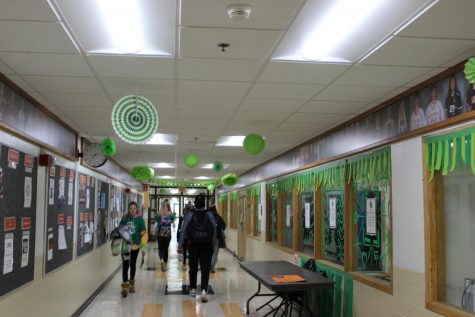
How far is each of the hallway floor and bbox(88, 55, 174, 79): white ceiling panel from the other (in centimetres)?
365

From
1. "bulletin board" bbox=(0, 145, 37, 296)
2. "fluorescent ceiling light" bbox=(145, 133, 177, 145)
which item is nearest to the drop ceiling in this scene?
"bulletin board" bbox=(0, 145, 37, 296)

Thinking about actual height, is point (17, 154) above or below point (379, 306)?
above

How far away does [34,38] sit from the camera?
2.98 m

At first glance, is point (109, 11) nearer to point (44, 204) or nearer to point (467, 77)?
point (467, 77)

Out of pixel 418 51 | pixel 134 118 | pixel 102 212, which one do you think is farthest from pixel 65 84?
pixel 102 212

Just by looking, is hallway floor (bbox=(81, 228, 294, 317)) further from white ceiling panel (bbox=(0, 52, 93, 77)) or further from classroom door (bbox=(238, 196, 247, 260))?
white ceiling panel (bbox=(0, 52, 93, 77))

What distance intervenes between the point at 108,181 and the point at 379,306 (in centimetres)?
639

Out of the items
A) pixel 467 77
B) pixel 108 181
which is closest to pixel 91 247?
pixel 108 181

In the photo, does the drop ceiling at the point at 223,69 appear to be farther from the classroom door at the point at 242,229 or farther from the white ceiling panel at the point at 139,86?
the classroom door at the point at 242,229

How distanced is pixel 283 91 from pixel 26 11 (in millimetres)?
2410

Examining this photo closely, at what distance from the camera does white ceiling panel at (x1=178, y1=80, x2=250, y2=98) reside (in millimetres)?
4066

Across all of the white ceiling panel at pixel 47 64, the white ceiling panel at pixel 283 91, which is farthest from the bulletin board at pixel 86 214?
the white ceiling panel at pixel 283 91

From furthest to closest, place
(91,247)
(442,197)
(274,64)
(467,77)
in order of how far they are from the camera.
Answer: (91,247), (442,197), (274,64), (467,77)

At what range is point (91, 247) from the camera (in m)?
7.57
